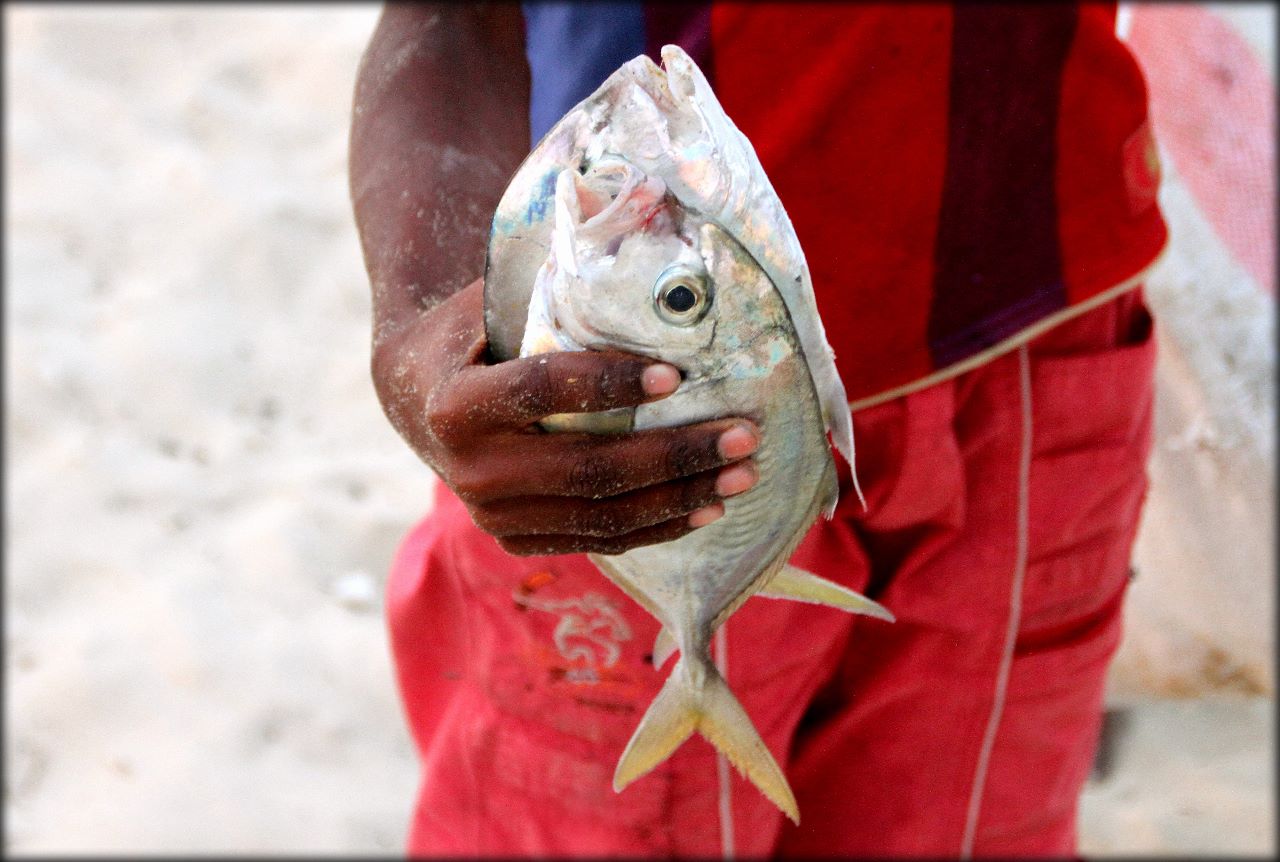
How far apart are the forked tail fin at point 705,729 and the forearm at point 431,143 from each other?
0.42 m

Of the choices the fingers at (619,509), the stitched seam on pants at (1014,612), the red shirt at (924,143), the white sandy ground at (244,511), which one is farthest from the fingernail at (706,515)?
the white sandy ground at (244,511)

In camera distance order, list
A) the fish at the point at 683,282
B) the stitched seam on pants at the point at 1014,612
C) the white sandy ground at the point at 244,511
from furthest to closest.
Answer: the white sandy ground at the point at 244,511 → the stitched seam on pants at the point at 1014,612 → the fish at the point at 683,282

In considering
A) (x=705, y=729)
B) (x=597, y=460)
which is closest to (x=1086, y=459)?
(x=705, y=729)

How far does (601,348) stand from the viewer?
84 centimetres

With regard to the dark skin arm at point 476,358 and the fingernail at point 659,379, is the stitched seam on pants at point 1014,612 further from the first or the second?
the fingernail at point 659,379

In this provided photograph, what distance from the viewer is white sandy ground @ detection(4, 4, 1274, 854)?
2.47 m

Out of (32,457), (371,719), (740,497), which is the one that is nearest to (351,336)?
(32,457)

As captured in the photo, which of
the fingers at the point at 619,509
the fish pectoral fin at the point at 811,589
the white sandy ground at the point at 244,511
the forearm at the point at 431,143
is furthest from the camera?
the white sandy ground at the point at 244,511

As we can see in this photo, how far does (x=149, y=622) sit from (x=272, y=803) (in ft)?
1.78

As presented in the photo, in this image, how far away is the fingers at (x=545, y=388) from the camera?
819 millimetres

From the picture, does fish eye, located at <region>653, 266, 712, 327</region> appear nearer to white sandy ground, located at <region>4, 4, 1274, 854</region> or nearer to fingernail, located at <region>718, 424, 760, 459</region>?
fingernail, located at <region>718, 424, 760, 459</region>

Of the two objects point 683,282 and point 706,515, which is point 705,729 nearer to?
point 706,515

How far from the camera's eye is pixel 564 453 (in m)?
0.92

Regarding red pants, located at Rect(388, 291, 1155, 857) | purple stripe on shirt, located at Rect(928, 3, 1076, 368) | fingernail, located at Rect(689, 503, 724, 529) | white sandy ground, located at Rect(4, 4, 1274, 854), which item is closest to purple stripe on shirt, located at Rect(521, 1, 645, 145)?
purple stripe on shirt, located at Rect(928, 3, 1076, 368)
